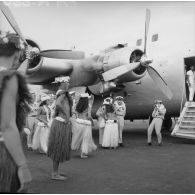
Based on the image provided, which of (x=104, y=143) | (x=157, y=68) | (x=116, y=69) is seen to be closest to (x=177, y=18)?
(x=157, y=68)

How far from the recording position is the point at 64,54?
1341 cm

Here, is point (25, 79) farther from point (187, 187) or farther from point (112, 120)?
point (112, 120)

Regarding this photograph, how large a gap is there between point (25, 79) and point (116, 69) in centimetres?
880

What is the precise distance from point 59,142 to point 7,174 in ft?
10.4

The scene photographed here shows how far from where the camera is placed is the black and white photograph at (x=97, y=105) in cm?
209

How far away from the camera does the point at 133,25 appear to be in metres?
14.8

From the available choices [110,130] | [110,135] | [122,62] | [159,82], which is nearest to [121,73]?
[122,62]

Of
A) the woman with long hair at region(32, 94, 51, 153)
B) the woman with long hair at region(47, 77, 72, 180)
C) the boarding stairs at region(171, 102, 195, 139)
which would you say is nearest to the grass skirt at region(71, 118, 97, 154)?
the woman with long hair at region(32, 94, 51, 153)

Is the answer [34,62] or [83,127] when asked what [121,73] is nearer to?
[34,62]

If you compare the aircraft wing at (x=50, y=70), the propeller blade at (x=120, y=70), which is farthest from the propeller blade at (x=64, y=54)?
the propeller blade at (x=120, y=70)

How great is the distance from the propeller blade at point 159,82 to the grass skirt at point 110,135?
7.99 feet

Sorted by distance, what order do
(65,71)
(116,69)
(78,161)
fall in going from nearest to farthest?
(78,161)
(116,69)
(65,71)

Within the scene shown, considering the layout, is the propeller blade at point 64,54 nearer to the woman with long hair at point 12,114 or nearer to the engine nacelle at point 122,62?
the engine nacelle at point 122,62

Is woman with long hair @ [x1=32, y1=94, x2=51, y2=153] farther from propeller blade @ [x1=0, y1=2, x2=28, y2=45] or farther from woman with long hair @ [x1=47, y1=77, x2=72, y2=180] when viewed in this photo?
propeller blade @ [x1=0, y1=2, x2=28, y2=45]
